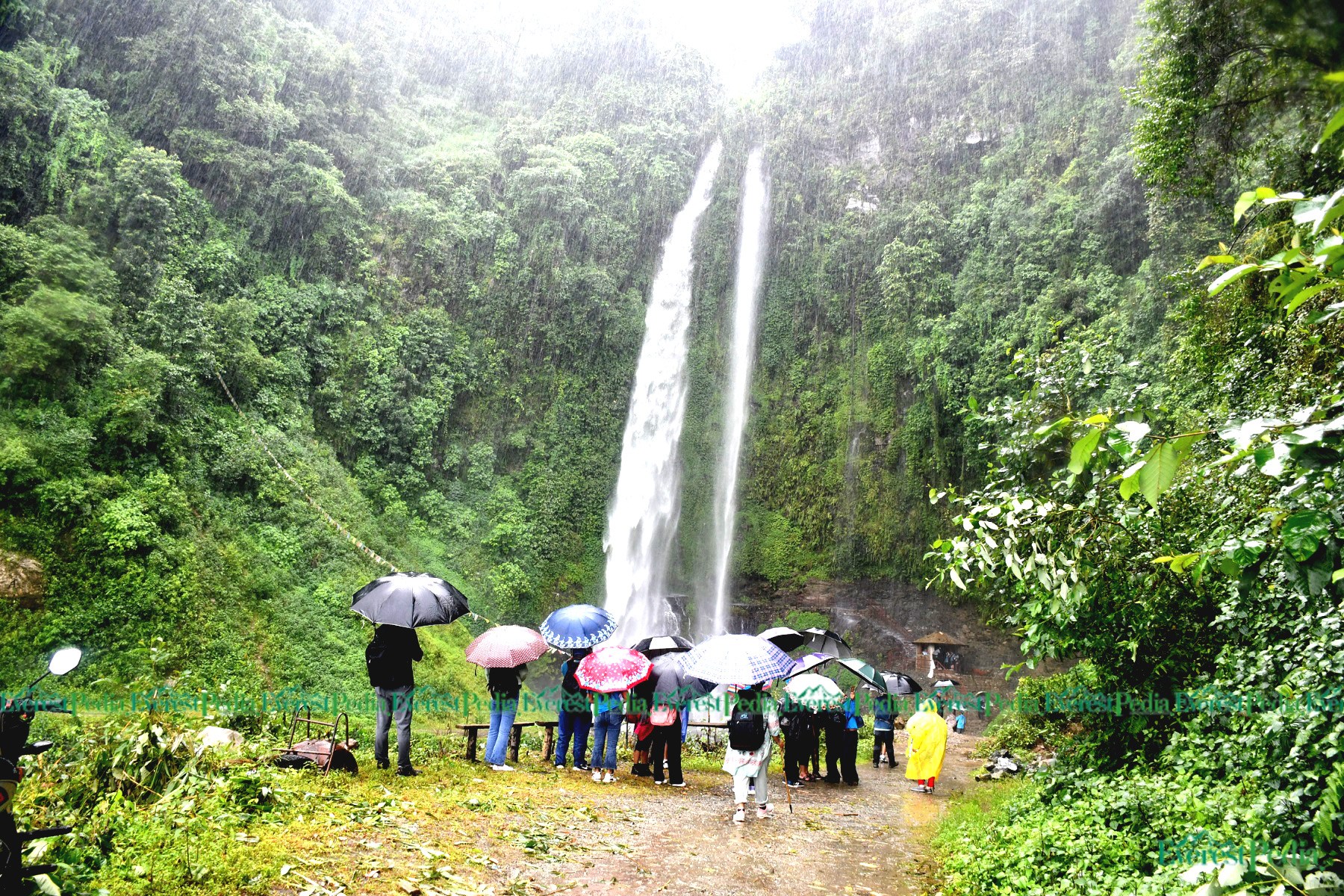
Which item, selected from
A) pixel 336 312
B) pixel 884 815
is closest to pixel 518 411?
pixel 336 312

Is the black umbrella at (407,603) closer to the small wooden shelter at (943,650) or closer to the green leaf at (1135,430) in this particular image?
the green leaf at (1135,430)

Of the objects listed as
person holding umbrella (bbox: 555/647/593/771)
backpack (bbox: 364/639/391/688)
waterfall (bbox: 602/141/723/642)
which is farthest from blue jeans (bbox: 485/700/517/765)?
waterfall (bbox: 602/141/723/642)

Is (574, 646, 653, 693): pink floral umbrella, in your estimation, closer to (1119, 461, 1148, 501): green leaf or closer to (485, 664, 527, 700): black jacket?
(485, 664, 527, 700): black jacket

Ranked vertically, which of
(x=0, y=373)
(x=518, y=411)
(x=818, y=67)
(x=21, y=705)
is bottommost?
(x=21, y=705)

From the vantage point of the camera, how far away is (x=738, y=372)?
23.3m

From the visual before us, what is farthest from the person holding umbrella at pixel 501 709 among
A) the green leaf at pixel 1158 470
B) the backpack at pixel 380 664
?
the green leaf at pixel 1158 470

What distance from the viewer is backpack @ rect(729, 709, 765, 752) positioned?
19.5ft

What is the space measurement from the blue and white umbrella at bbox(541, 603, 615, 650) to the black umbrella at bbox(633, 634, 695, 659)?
61cm

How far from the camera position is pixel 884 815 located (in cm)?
677

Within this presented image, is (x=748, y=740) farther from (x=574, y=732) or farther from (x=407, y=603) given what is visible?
(x=407, y=603)

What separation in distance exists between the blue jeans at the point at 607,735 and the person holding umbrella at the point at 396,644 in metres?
1.75

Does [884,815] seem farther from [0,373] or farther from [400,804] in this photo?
[0,373]

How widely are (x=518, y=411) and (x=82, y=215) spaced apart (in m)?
10.5

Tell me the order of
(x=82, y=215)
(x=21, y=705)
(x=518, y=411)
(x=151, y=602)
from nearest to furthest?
(x=21, y=705)
(x=151, y=602)
(x=82, y=215)
(x=518, y=411)
